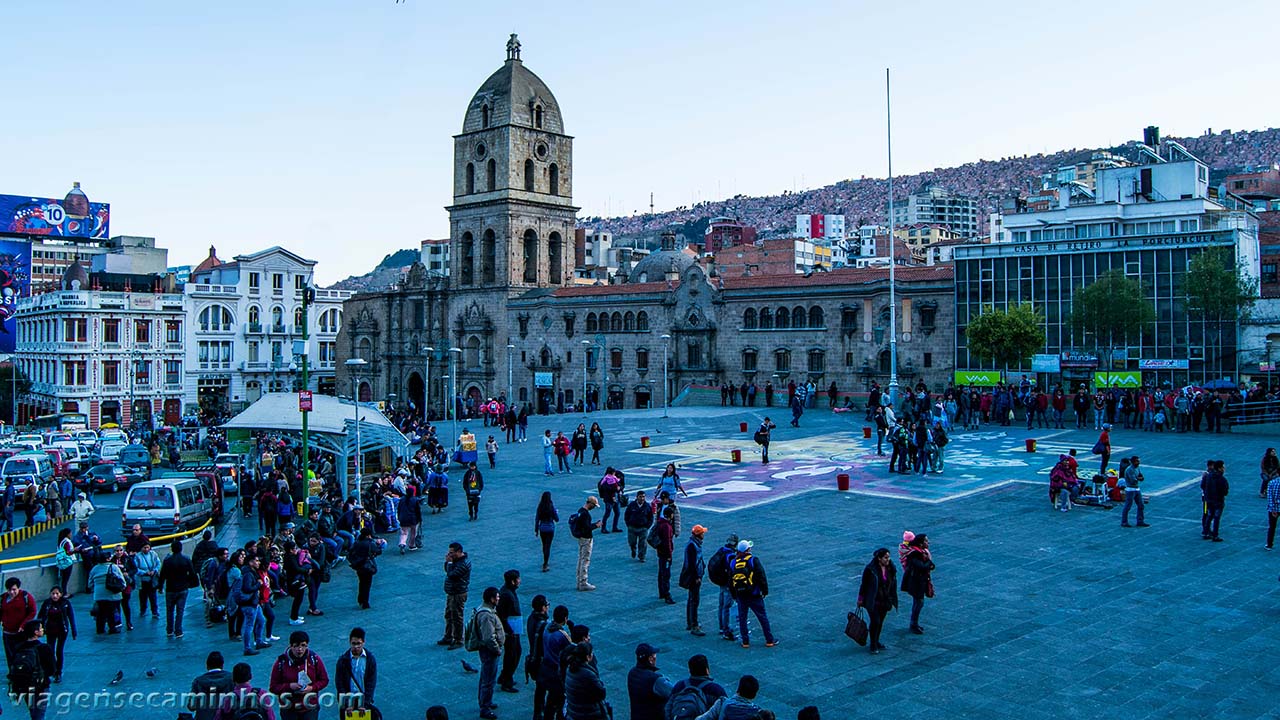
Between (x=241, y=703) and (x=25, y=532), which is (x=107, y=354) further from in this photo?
(x=241, y=703)

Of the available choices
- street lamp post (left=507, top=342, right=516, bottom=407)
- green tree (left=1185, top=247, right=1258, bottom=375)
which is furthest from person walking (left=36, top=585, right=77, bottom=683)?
street lamp post (left=507, top=342, right=516, bottom=407)

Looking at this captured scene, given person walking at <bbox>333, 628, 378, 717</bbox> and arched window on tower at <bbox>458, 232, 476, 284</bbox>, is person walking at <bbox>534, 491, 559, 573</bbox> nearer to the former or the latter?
person walking at <bbox>333, 628, 378, 717</bbox>

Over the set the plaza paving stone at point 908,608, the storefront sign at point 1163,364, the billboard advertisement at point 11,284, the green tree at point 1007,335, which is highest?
the billboard advertisement at point 11,284

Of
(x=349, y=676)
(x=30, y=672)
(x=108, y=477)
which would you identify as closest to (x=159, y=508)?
(x=30, y=672)

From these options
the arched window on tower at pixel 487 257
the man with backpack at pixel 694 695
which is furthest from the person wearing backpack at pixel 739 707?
the arched window on tower at pixel 487 257

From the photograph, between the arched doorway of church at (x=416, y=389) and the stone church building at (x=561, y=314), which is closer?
the stone church building at (x=561, y=314)

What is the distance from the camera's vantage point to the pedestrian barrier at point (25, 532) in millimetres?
25672

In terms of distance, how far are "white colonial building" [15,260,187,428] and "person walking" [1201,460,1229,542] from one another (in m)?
62.6

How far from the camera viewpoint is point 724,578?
13508mm

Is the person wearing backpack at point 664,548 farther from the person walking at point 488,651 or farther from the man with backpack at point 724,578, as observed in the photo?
the person walking at point 488,651

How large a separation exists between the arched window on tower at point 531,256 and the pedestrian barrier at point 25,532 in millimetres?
47996

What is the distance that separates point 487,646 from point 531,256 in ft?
216

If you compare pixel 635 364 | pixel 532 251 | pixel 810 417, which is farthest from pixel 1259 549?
pixel 532 251

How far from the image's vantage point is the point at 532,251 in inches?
2997
